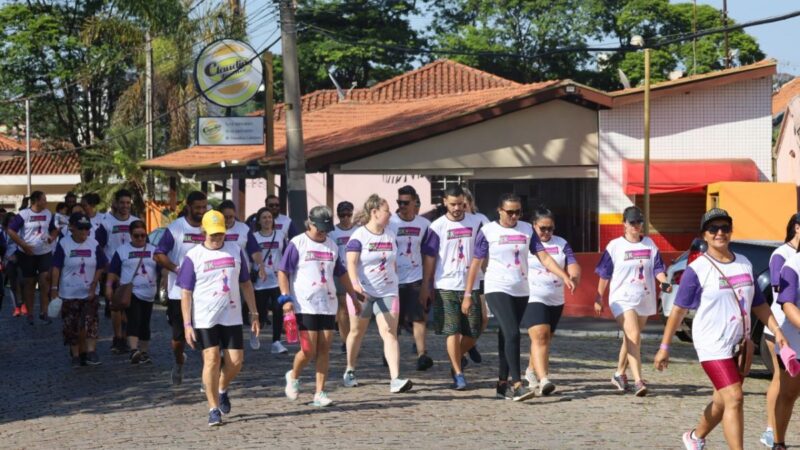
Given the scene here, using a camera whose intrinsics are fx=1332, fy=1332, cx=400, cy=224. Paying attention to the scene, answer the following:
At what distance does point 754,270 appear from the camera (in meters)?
14.5

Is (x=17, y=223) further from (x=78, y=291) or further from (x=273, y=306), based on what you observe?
(x=273, y=306)

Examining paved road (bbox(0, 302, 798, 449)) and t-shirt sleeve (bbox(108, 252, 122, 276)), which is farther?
t-shirt sleeve (bbox(108, 252, 122, 276))

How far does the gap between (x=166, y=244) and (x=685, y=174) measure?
52.6 feet

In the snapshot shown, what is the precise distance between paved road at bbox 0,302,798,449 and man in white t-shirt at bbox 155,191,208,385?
1.37 ft

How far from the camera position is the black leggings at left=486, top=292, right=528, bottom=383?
38.3 feet

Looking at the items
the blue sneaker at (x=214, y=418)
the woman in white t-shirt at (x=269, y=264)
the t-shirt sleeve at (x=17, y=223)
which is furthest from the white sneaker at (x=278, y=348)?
the t-shirt sleeve at (x=17, y=223)

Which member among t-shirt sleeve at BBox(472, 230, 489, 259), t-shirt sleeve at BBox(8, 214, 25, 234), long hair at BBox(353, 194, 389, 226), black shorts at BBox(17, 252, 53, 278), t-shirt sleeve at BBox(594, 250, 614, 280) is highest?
long hair at BBox(353, 194, 389, 226)

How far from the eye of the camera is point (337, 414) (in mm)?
10906

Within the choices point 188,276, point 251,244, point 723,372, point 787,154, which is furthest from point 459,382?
point 787,154

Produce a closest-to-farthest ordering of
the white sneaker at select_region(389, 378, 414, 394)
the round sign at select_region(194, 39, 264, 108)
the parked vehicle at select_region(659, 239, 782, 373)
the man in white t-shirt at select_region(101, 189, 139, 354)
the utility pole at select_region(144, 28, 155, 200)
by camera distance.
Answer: the white sneaker at select_region(389, 378, 414, 394)
the parked vehicle at select_region(659, 239, 782, 373)
the man in white t-shirt at select_region(101, 189, 139, 354)
the round sign at select_region(194, 39, 264, 108)
the utility pole at select_region(144, 28, 155, 200)

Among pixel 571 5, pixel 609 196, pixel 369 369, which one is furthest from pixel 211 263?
pixel 571 5

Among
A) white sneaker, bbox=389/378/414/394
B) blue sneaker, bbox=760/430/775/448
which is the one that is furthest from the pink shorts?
white sneaker, bbox=389/378/414/394

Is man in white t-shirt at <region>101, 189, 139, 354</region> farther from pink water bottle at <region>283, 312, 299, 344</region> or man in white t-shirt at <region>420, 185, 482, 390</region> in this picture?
pink water bottle at <region>283, 312, 299, 344</region>

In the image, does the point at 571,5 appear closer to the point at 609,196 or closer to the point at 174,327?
the point at 609,196
